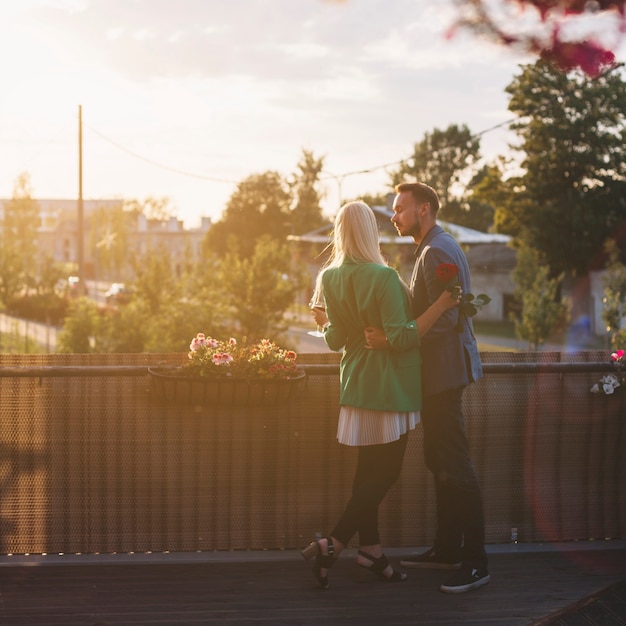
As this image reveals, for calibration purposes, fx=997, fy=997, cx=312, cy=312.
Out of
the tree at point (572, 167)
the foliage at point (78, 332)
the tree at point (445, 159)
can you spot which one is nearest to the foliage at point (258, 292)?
the foliage at point (78, 332)

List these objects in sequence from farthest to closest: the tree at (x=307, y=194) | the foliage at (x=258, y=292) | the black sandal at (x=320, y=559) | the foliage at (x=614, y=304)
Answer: the tree at (x=307, y=194) < the foliage at (x=258, y=292) < the foliage at (x=614, y=304) < the black sandal at (x=320, y=559)

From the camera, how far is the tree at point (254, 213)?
87.1 metres

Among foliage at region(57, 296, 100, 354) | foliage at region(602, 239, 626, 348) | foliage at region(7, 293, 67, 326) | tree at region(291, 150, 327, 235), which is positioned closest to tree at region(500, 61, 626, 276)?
foliage at region(602, 239, 626, 348)

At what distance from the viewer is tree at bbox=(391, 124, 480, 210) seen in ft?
293

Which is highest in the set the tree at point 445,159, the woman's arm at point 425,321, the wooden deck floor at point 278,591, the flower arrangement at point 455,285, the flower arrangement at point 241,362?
the tree at point 445,159

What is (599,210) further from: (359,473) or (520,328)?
(359,473)

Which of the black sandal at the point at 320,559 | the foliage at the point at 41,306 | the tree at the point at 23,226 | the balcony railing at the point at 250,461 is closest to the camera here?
the black sandal at the point at 320,559

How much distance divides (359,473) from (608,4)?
2.51 meters

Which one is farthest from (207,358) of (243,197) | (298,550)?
(243,197)

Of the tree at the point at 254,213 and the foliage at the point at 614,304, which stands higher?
the tree at the point at 254,213

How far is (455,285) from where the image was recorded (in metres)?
4.78

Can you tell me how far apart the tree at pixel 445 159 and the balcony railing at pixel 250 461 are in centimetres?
8399

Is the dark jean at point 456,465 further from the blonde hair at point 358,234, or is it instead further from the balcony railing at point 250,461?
the blonde hair at point 358,234

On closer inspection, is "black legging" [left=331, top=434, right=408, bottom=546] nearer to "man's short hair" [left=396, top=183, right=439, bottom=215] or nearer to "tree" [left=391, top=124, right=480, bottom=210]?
"man's short hair" [left=396, top=183, right=439, bottom=215]
